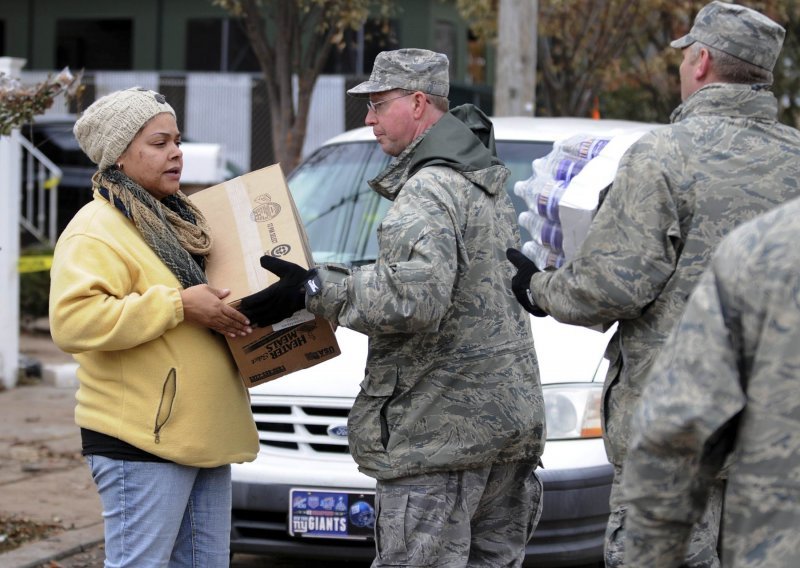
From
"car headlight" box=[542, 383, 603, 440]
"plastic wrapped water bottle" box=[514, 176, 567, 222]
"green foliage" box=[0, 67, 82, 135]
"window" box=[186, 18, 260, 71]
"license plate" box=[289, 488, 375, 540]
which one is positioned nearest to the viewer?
"plastic wrapped water bottle" box=[514, 176, 567, 222]

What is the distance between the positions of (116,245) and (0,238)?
229 inches

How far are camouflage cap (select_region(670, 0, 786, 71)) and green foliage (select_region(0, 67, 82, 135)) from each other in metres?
3.14

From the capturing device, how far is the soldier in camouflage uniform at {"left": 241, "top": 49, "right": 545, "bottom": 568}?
3410 millimetres

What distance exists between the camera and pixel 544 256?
4219 millimetres

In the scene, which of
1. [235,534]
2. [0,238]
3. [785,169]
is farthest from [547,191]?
[0,238]

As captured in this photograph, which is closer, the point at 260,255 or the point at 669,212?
the point at 669,212

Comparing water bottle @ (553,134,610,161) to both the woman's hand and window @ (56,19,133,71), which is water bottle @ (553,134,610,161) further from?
window @ (56,19,133,71)

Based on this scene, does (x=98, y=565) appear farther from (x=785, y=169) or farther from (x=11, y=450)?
(x=785, y=169)

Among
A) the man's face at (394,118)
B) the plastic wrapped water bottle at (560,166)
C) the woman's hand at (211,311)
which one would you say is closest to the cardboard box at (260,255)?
the woman's hand at (211,311)

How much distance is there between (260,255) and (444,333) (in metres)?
0.60

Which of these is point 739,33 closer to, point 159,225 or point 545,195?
point 545,195

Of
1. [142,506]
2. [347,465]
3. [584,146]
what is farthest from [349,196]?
[142,506]

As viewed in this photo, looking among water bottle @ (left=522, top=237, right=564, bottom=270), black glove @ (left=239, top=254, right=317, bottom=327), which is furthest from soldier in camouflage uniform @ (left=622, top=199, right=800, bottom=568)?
water bottle @ (left=522, top=237, right=564, bottom=270)

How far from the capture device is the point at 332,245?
5.85 metres
